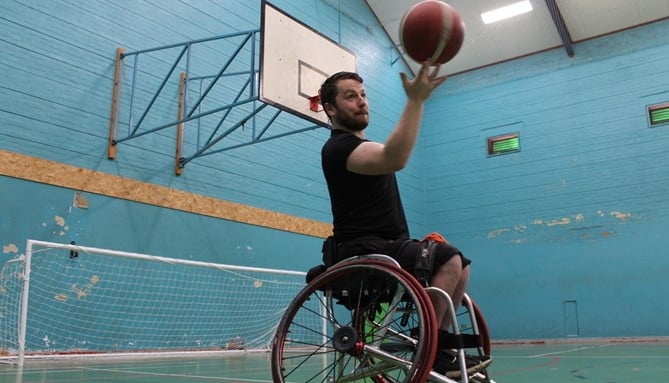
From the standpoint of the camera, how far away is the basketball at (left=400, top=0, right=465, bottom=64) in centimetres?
182

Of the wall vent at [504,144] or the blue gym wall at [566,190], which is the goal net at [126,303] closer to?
the blue gym wall at [566,190]

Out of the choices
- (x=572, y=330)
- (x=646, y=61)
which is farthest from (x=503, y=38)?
(x=572, y=330)

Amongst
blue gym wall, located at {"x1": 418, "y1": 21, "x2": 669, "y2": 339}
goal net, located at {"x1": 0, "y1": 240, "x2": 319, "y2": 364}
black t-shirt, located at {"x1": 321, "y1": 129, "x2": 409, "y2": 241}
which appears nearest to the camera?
black t-shirt, located at {"x1": 321, "y1": 129, "x2": 409, "y2": 241}

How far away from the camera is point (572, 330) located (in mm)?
8836

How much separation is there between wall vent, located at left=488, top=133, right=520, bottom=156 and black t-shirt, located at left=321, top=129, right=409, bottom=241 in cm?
866

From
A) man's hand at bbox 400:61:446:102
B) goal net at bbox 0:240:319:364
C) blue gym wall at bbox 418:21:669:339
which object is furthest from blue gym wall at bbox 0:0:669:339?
man's hand at bbox 400:61:446:102

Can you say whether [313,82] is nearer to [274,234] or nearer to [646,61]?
[274,234]

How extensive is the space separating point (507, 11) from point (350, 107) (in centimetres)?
848

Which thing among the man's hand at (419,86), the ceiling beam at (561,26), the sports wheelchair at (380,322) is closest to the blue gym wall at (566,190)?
the ceiling beam at (561,26)

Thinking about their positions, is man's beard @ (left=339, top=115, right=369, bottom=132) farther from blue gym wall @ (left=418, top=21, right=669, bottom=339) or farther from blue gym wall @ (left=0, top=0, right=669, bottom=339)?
blue gym wall @ (left=418, top=21, right=669, bottom=339)

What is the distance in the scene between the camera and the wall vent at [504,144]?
33.1ft

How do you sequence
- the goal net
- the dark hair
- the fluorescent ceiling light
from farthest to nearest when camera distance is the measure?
the fluorescent ceiling light < the goal net < the dark hair

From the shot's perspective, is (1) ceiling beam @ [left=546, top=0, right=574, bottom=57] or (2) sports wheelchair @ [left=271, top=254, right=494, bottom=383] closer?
(2) sports wheelchair @ [left=271, top=254, right=494, bottom=383]

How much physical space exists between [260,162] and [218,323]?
217 cm
